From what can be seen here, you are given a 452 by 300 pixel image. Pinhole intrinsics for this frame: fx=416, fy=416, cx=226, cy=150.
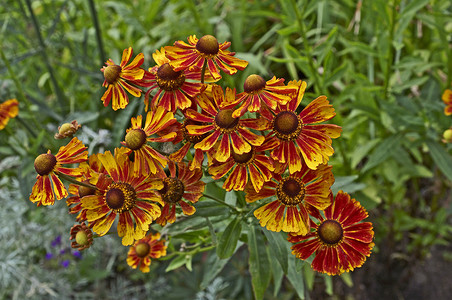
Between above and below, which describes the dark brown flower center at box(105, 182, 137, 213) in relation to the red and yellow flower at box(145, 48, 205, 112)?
below

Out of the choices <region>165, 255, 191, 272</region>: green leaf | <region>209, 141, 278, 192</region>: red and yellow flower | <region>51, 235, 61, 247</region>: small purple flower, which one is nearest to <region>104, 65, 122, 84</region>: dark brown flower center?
<region>209, 141, 278, 192</region>: red and yellow flower

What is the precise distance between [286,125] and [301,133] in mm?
33

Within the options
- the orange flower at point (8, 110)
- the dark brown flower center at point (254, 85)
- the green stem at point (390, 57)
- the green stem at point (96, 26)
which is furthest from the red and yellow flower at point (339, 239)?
the green stem at point (96, 26)

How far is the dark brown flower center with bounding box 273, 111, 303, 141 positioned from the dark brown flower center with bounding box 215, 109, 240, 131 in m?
0.06

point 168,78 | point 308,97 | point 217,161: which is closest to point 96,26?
point 308,97

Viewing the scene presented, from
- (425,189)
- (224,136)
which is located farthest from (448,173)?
(224,136)

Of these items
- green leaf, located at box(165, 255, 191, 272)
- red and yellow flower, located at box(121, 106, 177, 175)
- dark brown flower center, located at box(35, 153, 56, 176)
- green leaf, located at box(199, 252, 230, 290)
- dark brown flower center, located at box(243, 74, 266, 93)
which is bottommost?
green leaf, located at box(199, 252, 230, 290)

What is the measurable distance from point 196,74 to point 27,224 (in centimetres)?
122

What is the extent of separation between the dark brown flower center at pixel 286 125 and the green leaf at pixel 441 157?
71 centimetres

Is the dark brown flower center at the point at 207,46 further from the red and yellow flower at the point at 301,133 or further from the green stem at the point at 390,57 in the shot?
the green stem at the point at 390,57

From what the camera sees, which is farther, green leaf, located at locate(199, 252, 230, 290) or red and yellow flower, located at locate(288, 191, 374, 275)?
green leaf, located at locate(199, 252, 230, 290)

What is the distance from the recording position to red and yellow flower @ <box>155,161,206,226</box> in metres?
0.65

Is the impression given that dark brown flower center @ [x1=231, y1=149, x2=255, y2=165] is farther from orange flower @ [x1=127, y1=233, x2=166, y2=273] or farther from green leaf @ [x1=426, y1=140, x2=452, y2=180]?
green leaf @ [x1=426, y1=140, x2=452, y2=180]

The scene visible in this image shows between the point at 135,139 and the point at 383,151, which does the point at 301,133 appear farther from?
the point at 383,151
